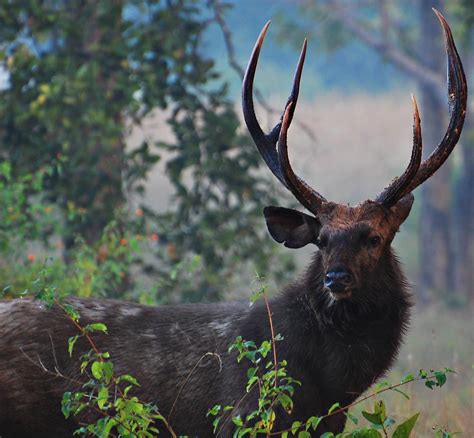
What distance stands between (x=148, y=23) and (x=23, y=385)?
616cm

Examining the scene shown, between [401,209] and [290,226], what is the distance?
0.69 m

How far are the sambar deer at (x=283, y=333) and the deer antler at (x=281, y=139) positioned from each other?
1cm

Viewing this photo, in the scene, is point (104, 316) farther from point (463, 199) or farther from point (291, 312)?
point (463, 199)

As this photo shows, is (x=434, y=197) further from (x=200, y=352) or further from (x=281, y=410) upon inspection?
(x=281, y=410)

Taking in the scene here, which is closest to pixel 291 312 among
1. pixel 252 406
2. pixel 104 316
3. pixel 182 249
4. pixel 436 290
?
pixel 252 406

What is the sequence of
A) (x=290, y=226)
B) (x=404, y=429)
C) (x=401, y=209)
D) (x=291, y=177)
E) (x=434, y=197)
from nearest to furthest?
(x=404, y=429) → (x=291, y=177) → (x=401, y=209) → (x=290, y=226) → (x=434, y=197)

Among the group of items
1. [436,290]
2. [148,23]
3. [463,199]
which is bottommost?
[436,290]

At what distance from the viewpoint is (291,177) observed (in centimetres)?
668

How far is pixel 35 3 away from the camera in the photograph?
11180mm

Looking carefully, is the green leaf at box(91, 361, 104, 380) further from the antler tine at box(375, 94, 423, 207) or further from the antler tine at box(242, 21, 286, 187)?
the antler tine at box(375, 94, 423, 207)

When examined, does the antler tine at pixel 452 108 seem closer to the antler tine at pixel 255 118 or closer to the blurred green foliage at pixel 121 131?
the antler tine at pixel 255 118

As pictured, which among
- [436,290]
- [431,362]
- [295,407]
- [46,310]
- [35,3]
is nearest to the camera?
[295,407]

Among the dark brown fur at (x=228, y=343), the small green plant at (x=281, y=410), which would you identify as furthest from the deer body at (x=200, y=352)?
the small green plant at (x=281, y=410)

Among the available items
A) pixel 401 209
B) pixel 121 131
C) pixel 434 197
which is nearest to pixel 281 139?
pixel 401 209
